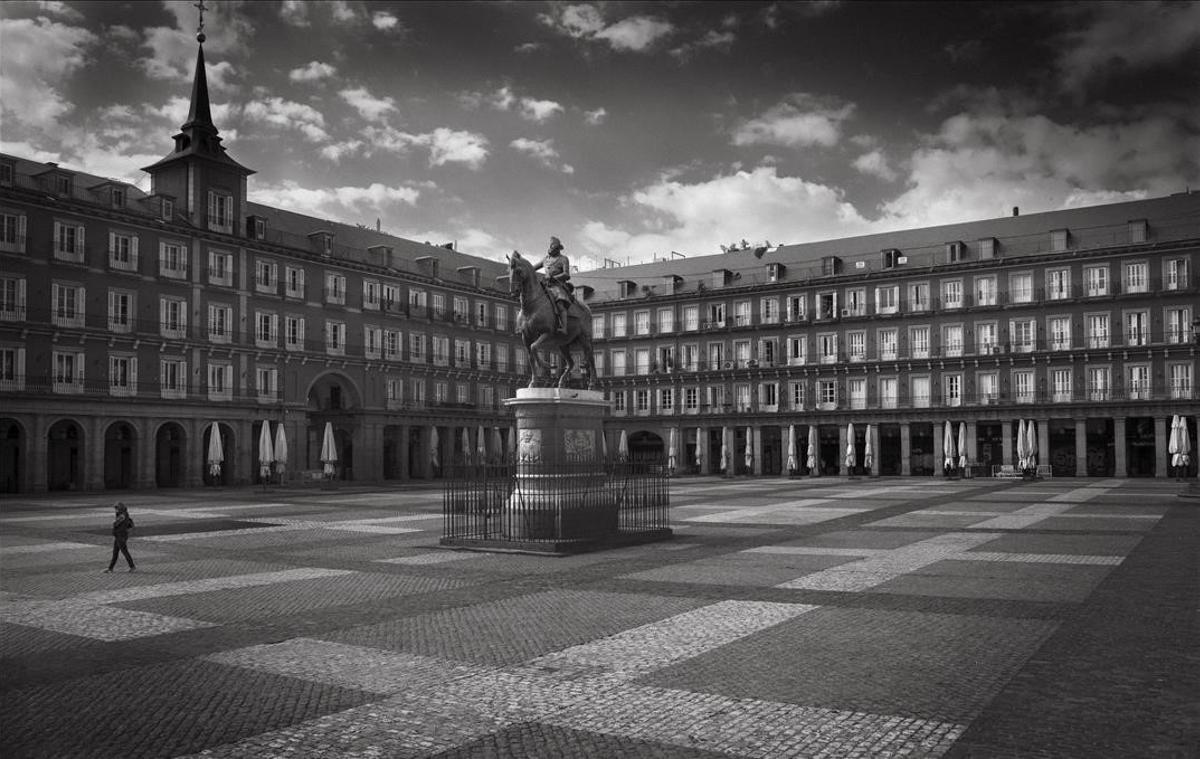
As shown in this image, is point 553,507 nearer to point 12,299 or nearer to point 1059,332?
point 12,299

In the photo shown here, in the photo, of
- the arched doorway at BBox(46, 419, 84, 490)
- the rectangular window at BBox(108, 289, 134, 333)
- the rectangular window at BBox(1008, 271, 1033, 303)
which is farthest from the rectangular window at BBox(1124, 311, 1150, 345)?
A: the arched doorway at BBox(46, 419, 84, 490)

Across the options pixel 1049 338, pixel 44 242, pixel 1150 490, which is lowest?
pixel 1150 490

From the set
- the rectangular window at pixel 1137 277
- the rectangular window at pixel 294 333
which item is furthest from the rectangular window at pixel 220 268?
the rectangular window at pixel 1137 277

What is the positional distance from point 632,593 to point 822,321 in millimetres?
58200

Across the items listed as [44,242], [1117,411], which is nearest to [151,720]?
[44,242]

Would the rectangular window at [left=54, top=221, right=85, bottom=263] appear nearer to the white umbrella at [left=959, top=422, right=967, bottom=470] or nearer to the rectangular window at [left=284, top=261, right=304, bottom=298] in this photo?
the rectangular window at [left=284, top=261, right=304, bottom=298]

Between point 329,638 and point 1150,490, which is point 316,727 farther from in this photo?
point 1150,490

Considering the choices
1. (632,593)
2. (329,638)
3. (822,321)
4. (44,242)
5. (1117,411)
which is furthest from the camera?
(822,321)

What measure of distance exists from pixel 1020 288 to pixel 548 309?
50.9 m

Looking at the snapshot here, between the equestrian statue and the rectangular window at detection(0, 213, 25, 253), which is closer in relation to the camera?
the equestrian statue

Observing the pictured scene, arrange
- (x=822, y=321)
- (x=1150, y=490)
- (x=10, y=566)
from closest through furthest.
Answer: (x=10, y=566) → (x=1150, y=490) → (x=822, y=321)

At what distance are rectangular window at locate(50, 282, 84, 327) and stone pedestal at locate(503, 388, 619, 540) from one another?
35.6m

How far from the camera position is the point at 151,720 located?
23.5 ft

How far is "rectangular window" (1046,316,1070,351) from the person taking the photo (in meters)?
60.0
